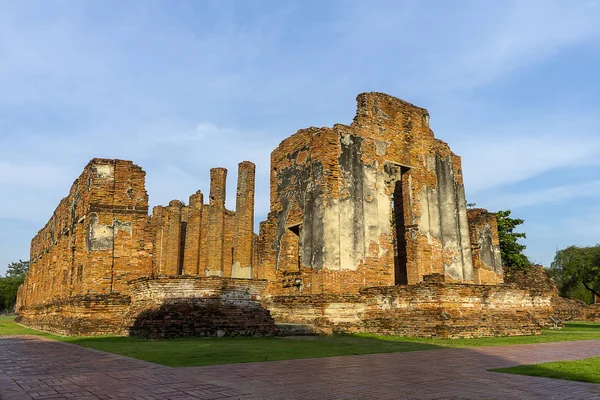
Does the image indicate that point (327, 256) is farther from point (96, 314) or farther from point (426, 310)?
point (96, 314)

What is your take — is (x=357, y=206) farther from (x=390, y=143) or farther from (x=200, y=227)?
(x=200, y=227)

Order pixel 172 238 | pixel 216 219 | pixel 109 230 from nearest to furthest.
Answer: pixel 109 230, pixel 216 219, pixel 172 238

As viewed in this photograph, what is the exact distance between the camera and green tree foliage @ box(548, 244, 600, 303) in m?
37.9

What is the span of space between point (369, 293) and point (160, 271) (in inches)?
711

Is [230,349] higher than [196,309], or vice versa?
[196,309]

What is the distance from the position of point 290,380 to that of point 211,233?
20.7m

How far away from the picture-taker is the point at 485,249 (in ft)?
61.4

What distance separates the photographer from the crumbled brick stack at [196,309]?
9852 mm

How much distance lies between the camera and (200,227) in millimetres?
26891

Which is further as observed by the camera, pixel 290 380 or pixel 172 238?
pixel 172 238

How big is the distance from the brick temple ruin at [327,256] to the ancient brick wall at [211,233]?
25.0 ft

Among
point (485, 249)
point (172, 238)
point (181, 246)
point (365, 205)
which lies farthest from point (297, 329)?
point (181, 246)

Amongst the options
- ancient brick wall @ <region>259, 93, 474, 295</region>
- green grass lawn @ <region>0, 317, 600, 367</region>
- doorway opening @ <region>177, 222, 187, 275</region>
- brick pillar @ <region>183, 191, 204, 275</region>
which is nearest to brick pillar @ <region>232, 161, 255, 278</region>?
brick pillar @ <region>183, 191, 204, 275</region>

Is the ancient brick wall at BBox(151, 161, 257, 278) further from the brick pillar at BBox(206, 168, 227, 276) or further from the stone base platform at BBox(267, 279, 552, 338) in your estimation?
the stone base platform at BBox(267, 279, 552, 338)
